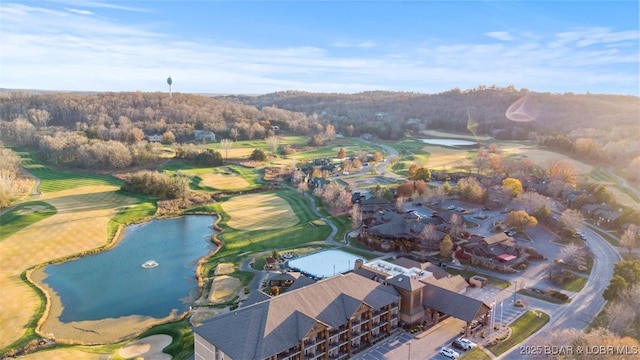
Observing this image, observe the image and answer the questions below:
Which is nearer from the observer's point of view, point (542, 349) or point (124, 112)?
point (542, 349)

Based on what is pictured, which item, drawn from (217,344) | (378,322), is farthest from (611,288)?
(217,344)

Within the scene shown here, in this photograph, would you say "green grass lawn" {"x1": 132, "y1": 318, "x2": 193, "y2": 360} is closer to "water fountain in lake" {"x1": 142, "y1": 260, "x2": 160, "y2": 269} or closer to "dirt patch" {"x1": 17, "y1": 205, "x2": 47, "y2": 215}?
"water fountain in lake" {"x1": 142, "y1": 260, "x2": 160, "y2": 269}

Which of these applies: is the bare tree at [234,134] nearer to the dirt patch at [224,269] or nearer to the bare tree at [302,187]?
the bare tree at [302,187]

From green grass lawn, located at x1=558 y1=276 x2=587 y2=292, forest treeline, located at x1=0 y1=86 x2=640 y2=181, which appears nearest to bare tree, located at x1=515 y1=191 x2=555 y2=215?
green grass lawn, located at x1=558 y1=276 x2=587 y2=292

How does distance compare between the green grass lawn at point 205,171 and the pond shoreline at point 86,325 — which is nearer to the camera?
the pond shoreline at point 86,325

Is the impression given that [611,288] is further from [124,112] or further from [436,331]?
[124,112]

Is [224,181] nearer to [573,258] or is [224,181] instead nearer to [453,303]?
[453,303]

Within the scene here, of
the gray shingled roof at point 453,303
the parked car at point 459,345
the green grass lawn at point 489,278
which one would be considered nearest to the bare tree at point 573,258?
the green grass lawn at point 489,278
